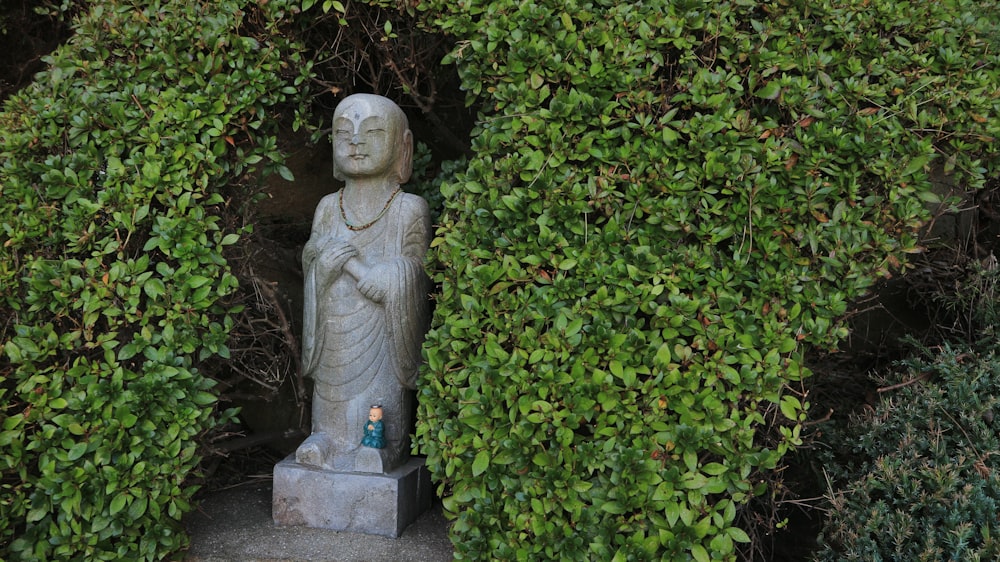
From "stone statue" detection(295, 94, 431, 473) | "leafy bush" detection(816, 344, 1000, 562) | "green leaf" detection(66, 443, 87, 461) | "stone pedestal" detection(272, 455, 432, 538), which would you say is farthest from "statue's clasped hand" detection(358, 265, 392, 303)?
"leafy bush" detection(816, 344, 1000, 562)

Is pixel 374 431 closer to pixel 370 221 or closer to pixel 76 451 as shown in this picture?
pixel 370 221

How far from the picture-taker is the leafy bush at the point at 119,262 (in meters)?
2.73

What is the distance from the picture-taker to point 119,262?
2.87m

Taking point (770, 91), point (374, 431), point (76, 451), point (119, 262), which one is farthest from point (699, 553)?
point (119, 262)

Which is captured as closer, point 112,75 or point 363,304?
point 112,75

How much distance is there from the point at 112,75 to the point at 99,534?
1843 mm

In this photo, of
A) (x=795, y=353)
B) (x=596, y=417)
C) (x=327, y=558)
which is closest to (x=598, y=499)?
(x=596, y=417)

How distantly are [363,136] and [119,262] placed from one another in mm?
1124

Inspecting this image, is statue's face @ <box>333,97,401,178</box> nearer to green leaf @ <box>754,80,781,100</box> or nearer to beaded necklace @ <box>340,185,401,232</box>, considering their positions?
beaded necklace @ <box>340,185,401,232</box>

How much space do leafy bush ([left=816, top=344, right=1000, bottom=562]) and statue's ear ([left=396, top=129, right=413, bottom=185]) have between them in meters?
2.22

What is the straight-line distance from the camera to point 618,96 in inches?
108

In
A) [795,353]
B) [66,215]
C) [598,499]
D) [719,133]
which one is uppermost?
[719,133]

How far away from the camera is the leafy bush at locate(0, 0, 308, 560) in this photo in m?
2.73

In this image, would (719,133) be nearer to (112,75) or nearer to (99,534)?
(112,75)
